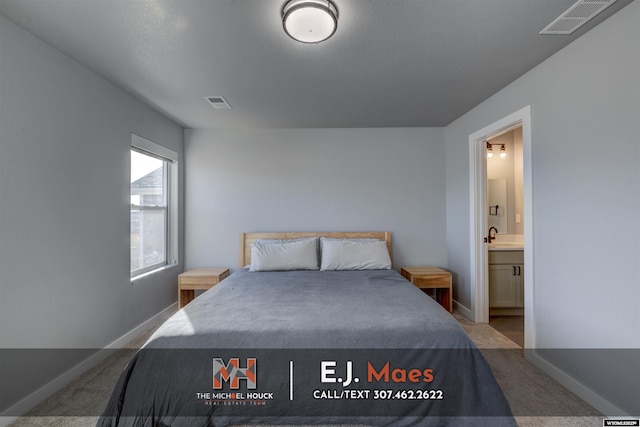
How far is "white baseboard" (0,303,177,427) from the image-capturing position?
169 centimetres

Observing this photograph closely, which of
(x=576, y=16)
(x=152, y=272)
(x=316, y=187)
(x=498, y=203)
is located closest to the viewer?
(x=576, y=16)

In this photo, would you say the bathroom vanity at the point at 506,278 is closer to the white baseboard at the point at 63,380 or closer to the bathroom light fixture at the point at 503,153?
the bathroom light fixture at the point at 503,153

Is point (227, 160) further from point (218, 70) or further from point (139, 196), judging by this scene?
point (218, 70)

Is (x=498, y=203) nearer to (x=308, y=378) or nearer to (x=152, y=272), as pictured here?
(x=308, y=378)

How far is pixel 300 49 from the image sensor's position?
1996 millimetres

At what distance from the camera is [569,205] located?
200cm

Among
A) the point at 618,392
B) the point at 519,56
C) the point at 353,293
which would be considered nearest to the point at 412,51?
the point at 519,56

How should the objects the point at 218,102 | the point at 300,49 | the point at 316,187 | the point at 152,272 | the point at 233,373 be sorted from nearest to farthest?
the point at 233,373 < the point at 300,49 < the point at 218,102 < the point at 152,272 < the point at 316,187

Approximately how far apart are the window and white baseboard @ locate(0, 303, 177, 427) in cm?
62

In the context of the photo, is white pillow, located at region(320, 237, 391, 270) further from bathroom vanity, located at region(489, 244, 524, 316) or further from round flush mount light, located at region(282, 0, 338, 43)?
round flush mount light, located at region(282, 0, 338, 43)

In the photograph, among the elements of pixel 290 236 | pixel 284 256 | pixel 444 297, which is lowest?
pixel 444 297

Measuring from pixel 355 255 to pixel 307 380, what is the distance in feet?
6.13

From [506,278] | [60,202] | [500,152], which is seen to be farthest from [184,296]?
[500,152]

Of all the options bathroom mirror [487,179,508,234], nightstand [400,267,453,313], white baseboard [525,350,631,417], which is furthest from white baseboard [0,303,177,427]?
bathroom mirror [487,179,508,234]
